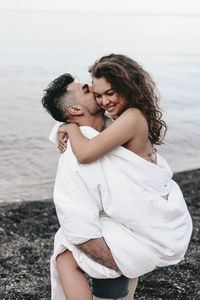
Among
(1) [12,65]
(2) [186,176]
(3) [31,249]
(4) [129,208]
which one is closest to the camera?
(4) [129,208]

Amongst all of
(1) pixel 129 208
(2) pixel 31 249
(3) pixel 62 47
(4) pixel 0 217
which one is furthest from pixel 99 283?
(3) pixel 62 47

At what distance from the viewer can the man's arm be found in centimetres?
262

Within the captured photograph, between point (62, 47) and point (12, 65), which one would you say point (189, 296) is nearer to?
point (12, 65)

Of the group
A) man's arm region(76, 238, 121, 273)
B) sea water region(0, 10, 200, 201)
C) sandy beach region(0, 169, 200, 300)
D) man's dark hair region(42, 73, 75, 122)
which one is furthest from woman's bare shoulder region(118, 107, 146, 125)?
sea water region(0, 10, 200, 201)

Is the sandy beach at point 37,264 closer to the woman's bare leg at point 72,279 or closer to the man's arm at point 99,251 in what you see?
the woman's bare leg at point 72,279

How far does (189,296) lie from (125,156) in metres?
1.98

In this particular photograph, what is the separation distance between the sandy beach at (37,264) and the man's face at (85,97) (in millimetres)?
1946

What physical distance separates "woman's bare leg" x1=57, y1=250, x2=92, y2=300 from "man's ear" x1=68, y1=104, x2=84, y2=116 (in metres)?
0.81

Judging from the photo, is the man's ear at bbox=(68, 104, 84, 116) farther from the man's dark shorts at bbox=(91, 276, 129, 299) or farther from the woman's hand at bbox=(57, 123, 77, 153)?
the man's dark shorts at bbox=(91, 276, 129, 299)

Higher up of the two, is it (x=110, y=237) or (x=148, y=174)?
(x=148, y=174)

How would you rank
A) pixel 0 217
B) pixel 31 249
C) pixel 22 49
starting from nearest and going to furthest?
pixel 31 249, pixel 0 217, pixel 22 49

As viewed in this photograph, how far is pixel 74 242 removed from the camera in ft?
8.68

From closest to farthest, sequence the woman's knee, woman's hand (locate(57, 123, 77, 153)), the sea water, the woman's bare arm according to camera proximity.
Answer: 1. the woman's bare arm
2. the woman's knee
3. woman's hand (locate(57, 123, 77, 153))
4. the sea water

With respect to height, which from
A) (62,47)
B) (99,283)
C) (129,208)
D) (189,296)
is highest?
(129,208)
